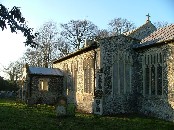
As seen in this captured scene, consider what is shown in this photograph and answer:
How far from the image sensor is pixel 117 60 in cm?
1934

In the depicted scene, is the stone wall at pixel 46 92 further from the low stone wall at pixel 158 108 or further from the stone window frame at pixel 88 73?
the low stone wall at pixel 158 108

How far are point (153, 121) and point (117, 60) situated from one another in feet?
17.4

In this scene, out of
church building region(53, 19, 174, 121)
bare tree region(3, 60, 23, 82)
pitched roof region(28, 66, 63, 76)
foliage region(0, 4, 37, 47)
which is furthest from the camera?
bare tree region(3, 60, 23, 82)

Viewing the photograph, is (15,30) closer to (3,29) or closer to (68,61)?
(3,29)

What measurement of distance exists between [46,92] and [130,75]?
1088 cm

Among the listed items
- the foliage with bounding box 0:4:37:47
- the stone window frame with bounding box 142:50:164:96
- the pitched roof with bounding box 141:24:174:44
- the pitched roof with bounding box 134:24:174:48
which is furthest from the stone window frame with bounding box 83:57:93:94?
the foliage with bounding box 0:4:37:47

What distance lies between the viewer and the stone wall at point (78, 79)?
20166mm

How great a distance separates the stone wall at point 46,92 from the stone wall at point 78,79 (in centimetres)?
127

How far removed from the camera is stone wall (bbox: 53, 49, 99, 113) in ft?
66.2

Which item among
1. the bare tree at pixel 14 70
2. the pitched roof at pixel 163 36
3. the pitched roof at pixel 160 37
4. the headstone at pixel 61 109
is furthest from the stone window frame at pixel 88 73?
the bare tree at pixel 14 70

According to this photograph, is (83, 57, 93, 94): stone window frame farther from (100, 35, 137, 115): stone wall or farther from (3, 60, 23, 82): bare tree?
(3, 60, 23, 82): bare tree

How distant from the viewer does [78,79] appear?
2320 cm

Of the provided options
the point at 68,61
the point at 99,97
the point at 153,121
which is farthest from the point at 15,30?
the point at 68,61

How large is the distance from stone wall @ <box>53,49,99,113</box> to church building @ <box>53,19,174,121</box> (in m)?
0.07
